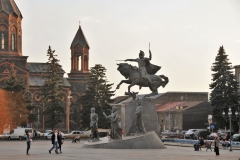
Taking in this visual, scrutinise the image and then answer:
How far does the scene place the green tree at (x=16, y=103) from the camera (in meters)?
76.5

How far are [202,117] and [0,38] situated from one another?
38429 mm

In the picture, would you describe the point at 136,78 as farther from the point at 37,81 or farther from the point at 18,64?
the point at 37,81

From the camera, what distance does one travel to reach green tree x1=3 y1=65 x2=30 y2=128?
251 ft

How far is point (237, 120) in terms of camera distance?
223 ft

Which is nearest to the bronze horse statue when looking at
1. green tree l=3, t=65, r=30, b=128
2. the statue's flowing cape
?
the statue's flowing cape

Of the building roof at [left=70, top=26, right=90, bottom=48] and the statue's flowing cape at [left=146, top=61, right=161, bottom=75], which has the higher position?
the building roof at [left=70, top=26, right=90, bottom=48]

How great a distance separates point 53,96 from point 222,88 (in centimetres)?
2350

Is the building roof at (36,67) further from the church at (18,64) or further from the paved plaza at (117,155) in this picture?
the paved plaza at (117,155)

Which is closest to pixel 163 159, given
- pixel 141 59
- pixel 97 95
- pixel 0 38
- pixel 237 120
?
pixel 141 59

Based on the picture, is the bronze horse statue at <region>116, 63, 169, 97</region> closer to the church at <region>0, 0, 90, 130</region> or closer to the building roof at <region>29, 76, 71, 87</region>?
the church at <region>0, 0, 90, 130</region>

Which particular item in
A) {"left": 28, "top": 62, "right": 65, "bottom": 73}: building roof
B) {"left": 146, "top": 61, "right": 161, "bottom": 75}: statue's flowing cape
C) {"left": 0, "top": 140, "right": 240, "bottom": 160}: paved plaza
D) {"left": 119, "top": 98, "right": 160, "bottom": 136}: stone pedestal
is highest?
{"left": 28, "top": 62, "right": 65, "bottom": 73}: building roof

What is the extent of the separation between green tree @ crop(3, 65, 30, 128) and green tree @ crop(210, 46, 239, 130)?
2504 cm

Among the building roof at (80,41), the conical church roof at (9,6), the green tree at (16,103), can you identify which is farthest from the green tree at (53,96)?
the building roof at (80,41)

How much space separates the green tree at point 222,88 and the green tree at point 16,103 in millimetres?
25044
